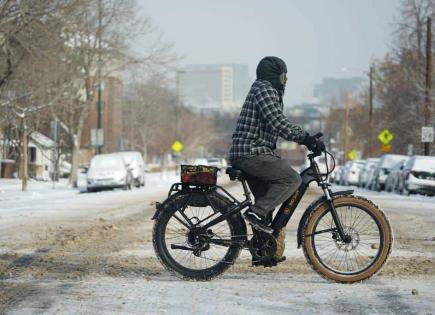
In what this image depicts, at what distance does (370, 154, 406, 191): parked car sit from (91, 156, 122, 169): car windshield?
11.1m

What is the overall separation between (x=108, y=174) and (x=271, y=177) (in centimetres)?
3219

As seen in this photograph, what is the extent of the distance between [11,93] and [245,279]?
37.2 meters

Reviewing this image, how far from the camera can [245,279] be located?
849cm

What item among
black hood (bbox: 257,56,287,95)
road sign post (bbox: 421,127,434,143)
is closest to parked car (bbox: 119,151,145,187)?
road sign post (bbox: 421,127,434,143)

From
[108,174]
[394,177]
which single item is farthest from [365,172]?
[108,174]

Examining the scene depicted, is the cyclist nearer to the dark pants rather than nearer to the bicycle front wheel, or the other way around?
the dark pants

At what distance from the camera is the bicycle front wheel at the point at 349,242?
830 cm

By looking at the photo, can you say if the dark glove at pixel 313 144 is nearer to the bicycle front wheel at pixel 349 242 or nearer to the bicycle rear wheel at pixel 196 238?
the bicycle front wheel at pixel 349 242

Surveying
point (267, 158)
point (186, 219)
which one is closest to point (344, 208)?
point (267, 158)

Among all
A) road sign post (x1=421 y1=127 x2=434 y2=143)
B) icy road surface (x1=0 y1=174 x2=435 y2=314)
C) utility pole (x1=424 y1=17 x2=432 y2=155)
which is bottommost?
icy road surface (x1=0 y1=174 x2=435 y2=314)

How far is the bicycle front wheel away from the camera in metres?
8.30

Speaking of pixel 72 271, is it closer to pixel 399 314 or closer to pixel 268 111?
pixel 268 111

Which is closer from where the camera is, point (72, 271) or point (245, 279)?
point (245, 279)

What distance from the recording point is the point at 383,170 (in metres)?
43.5
